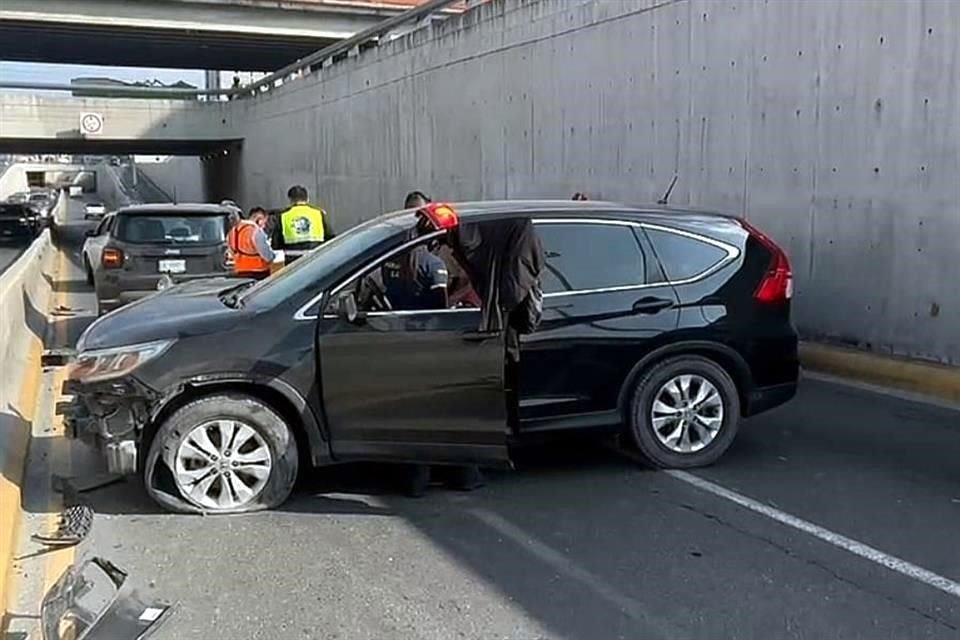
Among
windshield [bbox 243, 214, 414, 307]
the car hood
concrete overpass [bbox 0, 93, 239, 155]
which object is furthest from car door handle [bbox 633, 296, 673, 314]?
concrete overpass [bbox 0, 93, 239, 155]

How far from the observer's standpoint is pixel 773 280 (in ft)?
20.9

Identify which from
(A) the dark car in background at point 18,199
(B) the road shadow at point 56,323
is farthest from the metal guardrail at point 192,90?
(B) the road shadow at point 56,323

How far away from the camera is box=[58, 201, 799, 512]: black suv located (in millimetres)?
5262

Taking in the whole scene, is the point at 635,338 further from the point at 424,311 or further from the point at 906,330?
the point at 906,330

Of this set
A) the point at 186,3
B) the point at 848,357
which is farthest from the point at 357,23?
the point at 848,357

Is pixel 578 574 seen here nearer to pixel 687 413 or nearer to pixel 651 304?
pixel 687 413

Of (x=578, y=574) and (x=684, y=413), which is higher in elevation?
(x=684, y=413)

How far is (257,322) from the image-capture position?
5.33 m

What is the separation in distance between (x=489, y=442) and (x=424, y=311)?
2.79 feet

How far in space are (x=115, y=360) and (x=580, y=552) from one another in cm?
276

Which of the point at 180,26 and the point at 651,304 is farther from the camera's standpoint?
the point at 180,26

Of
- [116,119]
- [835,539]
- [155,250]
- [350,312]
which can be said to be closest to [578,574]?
[835,539]

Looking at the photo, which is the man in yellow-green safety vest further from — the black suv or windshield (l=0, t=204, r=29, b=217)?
windshield (l=0, t=204, r=29, b=217)

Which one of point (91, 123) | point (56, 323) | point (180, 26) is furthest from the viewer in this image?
point (91, 123)
